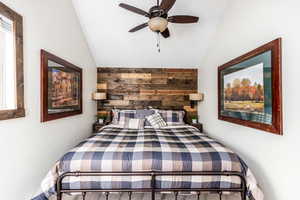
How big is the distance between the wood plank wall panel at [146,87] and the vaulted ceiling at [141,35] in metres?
0.20

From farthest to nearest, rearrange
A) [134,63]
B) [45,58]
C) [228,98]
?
[134,63]
[228,98]
[45,58]

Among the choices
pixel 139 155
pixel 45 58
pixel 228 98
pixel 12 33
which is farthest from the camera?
pixel 228 98

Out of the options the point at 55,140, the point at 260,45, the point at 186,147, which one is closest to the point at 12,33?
the point at 55,140

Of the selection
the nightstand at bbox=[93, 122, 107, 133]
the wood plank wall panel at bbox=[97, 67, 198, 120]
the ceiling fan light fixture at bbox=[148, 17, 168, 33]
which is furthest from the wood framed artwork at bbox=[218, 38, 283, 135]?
the nightstand at bbox=[93, 122, 107, 133]

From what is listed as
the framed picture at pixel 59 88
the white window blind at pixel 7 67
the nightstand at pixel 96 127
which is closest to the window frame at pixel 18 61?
the white window blind at pixel 7 67

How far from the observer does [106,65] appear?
12.4 ft

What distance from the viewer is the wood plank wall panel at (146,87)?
3.85m

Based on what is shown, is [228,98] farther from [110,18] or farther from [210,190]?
[110,18]

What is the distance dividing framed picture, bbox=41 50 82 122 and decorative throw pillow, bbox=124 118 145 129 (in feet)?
2.89

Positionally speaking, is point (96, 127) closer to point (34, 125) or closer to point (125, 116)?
point (125, 116)

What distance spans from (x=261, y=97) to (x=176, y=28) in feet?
6.29

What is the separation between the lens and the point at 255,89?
5.83 feet

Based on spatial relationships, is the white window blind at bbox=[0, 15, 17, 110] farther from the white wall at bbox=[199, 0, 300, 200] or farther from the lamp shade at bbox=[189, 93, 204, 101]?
the lamp shade at bbox=[189, 93, 204, 101]

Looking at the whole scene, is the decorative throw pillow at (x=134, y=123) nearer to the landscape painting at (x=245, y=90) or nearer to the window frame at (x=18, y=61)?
the landscape painting at (x=245, y=90)
